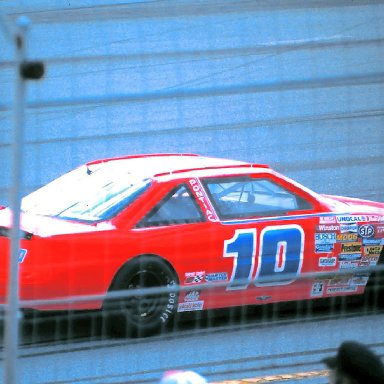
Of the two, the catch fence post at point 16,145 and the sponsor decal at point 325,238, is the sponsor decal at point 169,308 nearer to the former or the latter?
the catch fence post at point 16,145

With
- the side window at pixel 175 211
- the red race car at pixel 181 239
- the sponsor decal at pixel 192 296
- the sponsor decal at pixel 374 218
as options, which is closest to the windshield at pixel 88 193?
the red race car at pixel 181 239

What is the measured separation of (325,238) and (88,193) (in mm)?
2410

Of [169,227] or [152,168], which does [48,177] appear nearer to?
[152,168]

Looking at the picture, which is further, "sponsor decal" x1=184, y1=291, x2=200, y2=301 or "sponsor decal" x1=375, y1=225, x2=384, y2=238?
"sponsor decal" x1=375, y1=225, x2=384, y2=238

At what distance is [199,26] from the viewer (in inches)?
157

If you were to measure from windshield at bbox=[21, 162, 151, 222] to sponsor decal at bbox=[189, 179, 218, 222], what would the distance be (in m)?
0.43

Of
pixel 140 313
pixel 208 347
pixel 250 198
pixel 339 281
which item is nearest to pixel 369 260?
pixel 250 198

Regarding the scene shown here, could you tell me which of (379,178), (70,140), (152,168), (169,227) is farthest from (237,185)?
(70,140)

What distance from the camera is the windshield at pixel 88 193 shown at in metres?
4.31

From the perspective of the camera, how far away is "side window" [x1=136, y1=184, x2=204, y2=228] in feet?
20.4

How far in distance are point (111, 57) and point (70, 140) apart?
28cm

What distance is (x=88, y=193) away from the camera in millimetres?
4992

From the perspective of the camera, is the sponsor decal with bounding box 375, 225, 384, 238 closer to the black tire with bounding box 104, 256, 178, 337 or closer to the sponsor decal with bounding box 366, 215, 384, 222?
the sponsor decal with bounding box 366, 215, 384, 222

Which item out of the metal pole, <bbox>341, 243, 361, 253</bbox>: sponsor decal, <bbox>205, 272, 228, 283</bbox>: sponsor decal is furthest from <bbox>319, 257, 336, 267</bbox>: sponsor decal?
the metal pole
